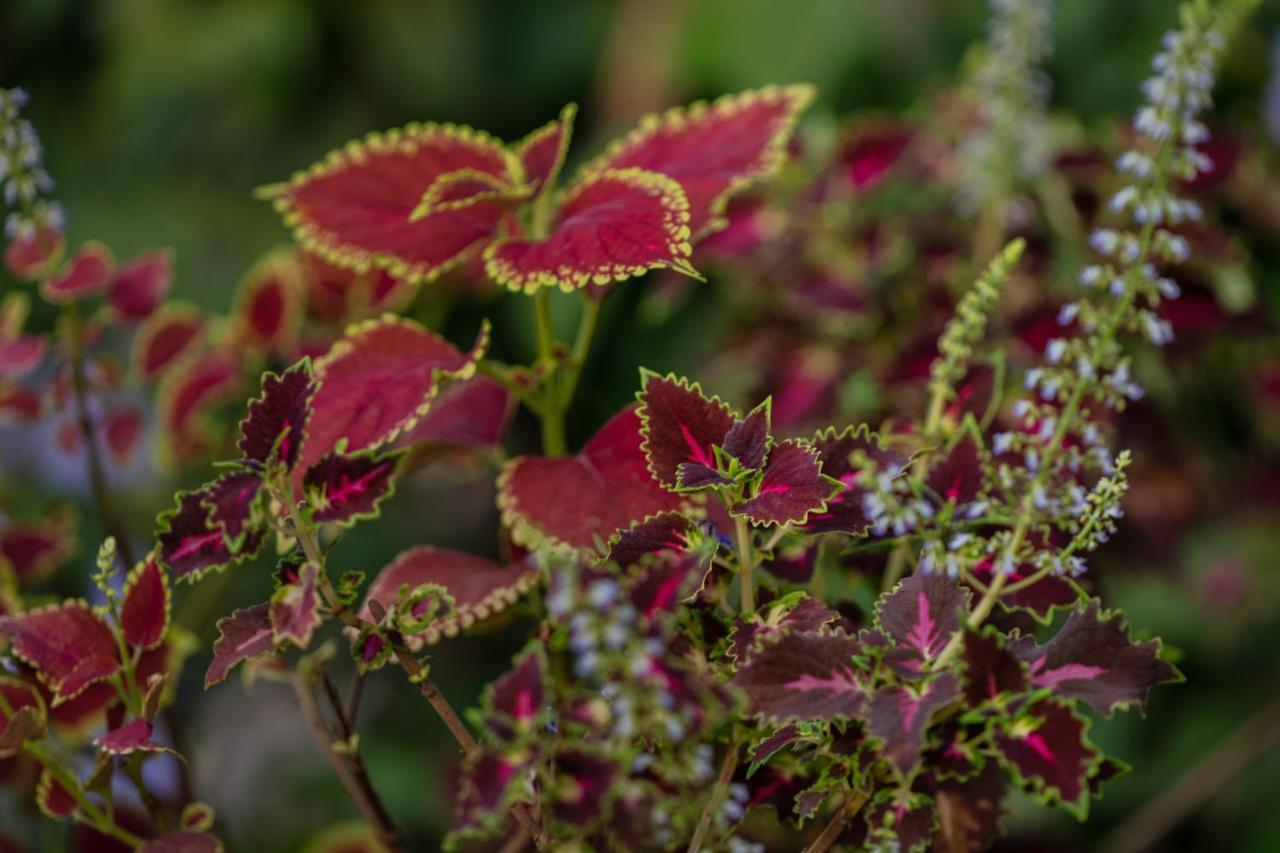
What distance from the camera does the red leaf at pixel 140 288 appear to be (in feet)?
2.79

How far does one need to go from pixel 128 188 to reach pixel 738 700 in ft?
5.17

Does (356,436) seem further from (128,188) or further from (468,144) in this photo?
(128,188)

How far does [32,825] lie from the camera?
0.81m

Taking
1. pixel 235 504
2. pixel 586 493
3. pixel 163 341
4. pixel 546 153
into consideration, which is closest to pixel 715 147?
pixel 546 153

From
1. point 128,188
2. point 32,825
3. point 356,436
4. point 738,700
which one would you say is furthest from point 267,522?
point 128,188

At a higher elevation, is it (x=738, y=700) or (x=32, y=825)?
(x=738, y=700)

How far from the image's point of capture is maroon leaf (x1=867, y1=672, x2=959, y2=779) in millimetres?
415

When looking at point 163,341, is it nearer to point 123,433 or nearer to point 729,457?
point 123,433

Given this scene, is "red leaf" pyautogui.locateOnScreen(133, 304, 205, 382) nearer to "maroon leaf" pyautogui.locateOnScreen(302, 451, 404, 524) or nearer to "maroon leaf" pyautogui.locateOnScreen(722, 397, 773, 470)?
"maroon leaf" pyautogui.locateOnScreen(302, 451, 404, 524)

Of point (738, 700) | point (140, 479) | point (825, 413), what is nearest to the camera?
point (738, 700)

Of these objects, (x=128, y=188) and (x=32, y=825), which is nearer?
(x=32, y=825)

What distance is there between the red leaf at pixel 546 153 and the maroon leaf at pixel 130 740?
0.94 feet

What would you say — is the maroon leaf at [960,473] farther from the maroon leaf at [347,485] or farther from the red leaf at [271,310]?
the red leaf at [271,310]

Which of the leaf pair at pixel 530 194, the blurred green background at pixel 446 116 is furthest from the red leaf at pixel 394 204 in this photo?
the blurred green background at pixel 446 116
